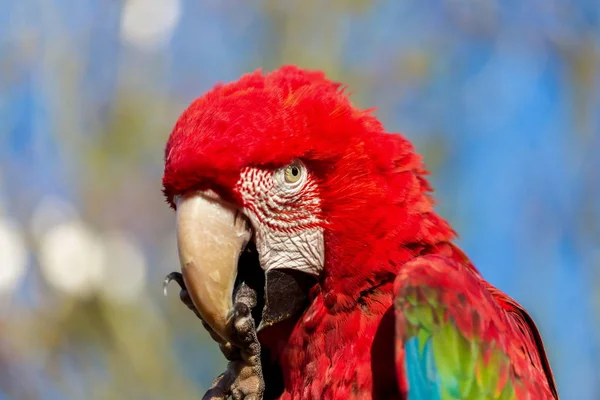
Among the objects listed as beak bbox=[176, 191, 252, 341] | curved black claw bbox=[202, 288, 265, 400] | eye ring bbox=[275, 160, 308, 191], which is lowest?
curved black claw bbox=[202, 288, 265, 400]

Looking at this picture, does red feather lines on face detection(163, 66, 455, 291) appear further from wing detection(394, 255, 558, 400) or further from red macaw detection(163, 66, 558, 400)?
wing detection(394, 255, 558, 400)

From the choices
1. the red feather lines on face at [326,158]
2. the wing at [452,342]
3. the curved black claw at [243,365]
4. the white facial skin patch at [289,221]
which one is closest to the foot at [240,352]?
the curved black claw at [243,365]

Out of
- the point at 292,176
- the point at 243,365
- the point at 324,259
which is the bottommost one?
the point at 243,365

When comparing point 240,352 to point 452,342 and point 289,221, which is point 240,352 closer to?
point 289,221

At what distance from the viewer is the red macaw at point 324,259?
162 cm

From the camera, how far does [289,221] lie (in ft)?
5.79

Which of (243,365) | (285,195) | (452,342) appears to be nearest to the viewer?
(452,342)

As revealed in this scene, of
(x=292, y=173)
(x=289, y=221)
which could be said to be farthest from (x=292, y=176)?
(x=289, y=221)

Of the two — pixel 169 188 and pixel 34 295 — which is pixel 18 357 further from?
pixel 169 188

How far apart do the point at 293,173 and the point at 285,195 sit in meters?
0.07

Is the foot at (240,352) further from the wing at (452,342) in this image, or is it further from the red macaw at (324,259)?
the wing at (452,342)

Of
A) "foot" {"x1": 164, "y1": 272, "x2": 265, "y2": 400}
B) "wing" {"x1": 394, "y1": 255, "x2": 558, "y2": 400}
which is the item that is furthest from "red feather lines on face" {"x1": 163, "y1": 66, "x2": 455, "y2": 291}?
"foot" {"x1": 164, "y1": 272, "x2": 265, "y2": 400}

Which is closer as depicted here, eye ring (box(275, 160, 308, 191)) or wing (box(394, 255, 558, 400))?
wing (box(394, 255, 558, 400))

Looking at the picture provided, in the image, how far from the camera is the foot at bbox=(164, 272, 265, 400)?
169 centimetres
